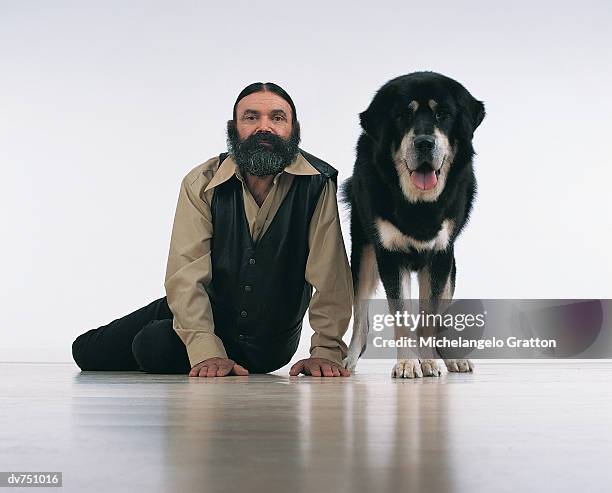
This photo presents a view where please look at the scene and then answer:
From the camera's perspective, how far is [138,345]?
3.06 metres

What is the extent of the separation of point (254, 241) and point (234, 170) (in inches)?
9.6

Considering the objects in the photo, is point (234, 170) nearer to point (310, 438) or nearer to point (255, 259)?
point (255, 259)

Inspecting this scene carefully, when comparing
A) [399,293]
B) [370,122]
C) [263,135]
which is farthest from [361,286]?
[263,135]

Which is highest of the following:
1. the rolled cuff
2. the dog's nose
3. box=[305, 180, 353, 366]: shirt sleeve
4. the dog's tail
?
the dog's nose

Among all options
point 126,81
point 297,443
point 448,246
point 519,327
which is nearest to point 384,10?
point 126,81

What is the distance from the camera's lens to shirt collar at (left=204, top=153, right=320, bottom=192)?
9.57 ft

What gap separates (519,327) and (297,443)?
12.0 ft

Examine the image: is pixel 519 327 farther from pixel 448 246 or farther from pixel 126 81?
pixel 126 81

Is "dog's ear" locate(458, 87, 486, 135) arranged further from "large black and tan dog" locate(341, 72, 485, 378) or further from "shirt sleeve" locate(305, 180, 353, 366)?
"shirt sleeve" locate(305, 180, 353, 366)

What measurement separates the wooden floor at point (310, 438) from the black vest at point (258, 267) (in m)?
0.61

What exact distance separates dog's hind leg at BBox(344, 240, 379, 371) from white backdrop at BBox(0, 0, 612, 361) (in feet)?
12.7

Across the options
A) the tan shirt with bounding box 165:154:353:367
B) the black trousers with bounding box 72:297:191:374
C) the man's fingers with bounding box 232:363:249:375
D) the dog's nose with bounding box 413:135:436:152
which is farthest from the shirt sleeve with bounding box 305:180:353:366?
the black trousers with bounding box 72:297:191:374

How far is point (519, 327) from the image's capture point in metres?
4.64

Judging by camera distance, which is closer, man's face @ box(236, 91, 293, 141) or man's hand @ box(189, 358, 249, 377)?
man's hand @ box(189, 358, 249, 377)
